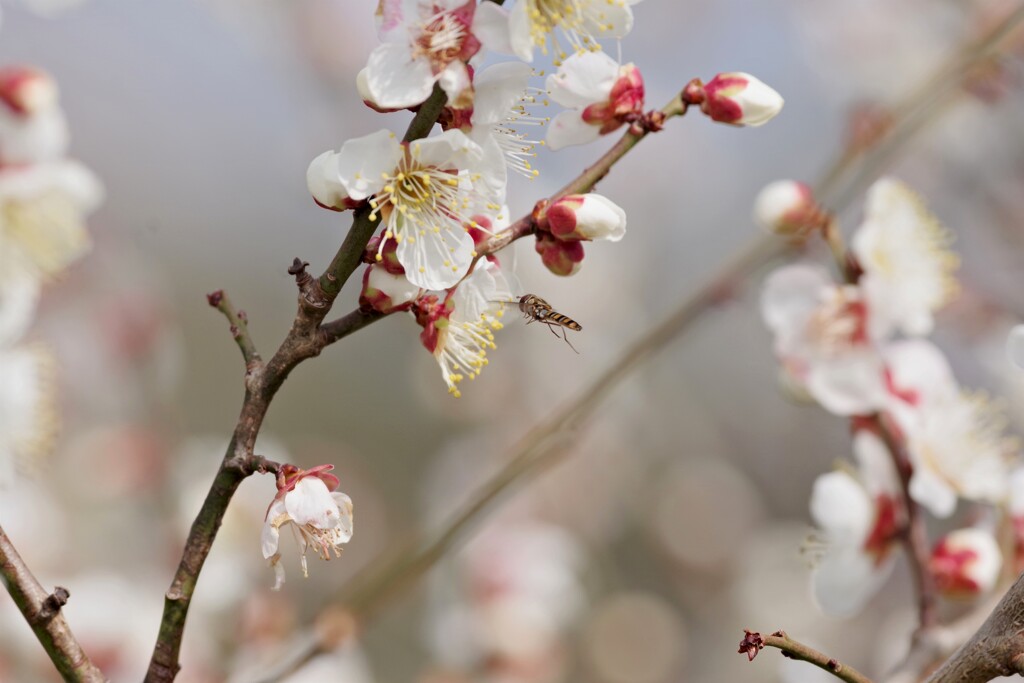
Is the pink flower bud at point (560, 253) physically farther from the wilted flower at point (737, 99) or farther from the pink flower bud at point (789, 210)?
the pink flower bud at point (789, 210)

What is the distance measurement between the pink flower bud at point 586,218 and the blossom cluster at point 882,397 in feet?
2.11

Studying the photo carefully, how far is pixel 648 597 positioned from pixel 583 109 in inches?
→ 118

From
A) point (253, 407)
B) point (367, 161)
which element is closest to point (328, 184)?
point (367, 161)

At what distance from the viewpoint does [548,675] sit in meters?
2.25

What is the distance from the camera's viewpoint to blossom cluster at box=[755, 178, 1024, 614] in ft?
4.22

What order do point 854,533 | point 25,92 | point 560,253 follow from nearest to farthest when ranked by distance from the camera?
point 560,253, point 25,92, point 854,533

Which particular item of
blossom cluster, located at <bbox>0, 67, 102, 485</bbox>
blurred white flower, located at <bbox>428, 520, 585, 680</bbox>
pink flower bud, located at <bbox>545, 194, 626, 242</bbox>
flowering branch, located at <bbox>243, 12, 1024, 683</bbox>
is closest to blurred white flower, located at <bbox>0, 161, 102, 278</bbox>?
blossom cluster, located at <bbox>0, 67, 102, 485</bbox>

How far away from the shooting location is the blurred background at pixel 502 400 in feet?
6.56

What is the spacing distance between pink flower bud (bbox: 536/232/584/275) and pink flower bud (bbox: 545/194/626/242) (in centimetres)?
2

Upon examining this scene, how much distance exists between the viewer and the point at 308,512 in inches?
26.0

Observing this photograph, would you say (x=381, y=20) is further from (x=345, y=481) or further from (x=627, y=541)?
(x=627, y=541)

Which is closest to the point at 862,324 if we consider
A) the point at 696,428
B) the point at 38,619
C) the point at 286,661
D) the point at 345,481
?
the point at 286,661

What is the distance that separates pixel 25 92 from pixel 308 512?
770 mm

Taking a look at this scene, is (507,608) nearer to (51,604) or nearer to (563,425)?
(563,425)
